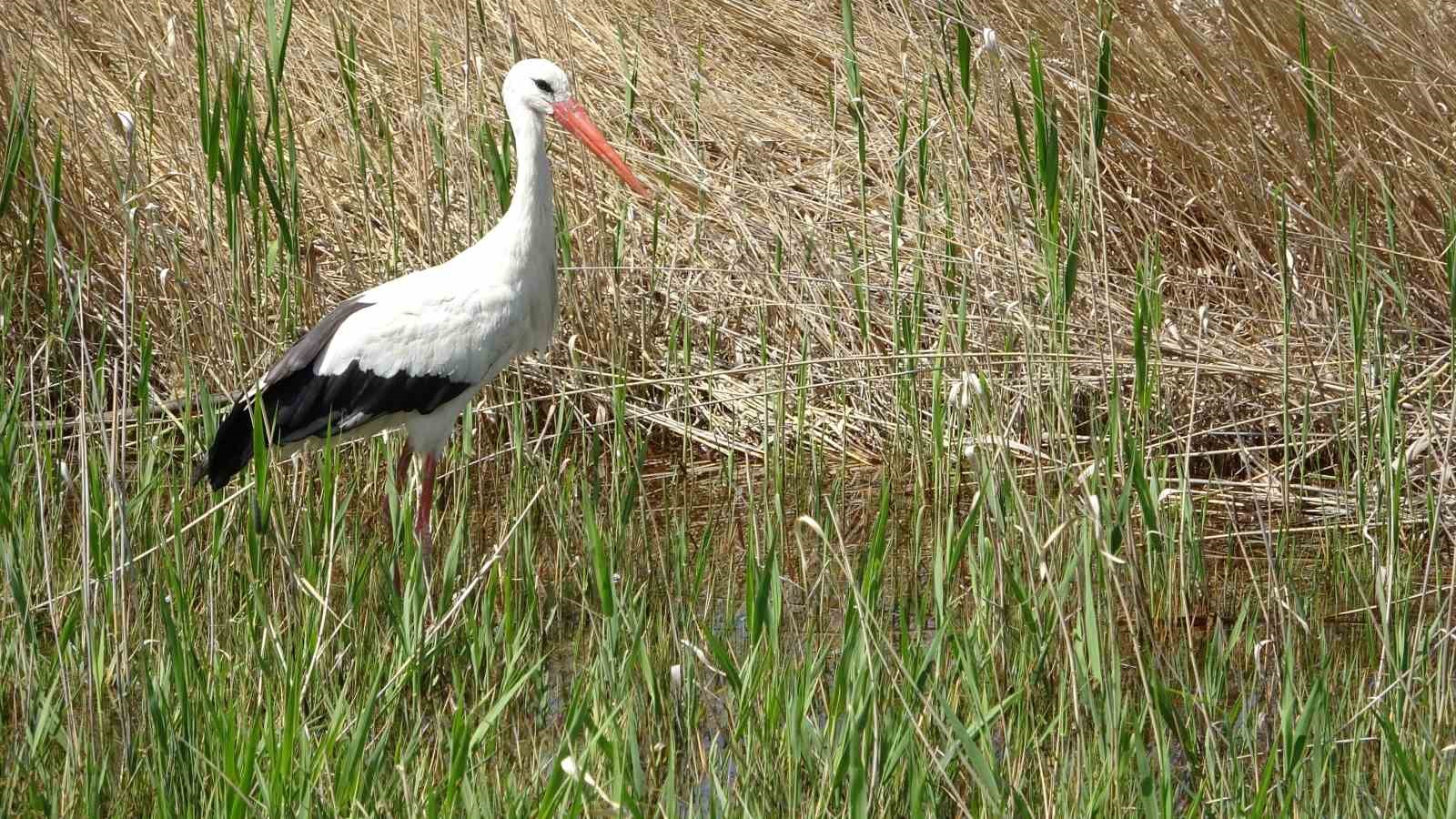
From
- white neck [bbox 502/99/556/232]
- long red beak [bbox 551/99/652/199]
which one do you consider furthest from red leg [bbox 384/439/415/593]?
long red beak [bbox 551/99/652/199]

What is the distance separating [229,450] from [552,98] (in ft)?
3.96

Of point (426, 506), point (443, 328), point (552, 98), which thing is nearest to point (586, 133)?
point (552, 98)

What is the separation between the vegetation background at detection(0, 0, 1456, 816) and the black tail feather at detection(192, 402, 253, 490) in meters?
0.09

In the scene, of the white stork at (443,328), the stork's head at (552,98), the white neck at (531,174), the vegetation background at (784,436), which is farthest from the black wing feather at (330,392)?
the stork's head at (552,98)

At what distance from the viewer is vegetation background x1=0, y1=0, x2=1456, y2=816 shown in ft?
8.37

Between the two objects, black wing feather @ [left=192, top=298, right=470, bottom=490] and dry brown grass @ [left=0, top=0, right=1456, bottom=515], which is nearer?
black wing feather @ [left=192, top=298, right=470, bottom=490]

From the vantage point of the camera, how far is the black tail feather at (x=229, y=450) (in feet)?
12.0

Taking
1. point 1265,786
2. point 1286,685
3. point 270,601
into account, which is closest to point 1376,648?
point 1286,685

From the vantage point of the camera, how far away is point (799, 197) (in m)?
4.95

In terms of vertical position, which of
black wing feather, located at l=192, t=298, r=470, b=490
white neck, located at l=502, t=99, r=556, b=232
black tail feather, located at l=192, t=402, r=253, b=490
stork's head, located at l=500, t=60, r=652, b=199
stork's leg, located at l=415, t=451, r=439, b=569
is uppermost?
stork's head, located at l=500, t=60, r=652, b=199

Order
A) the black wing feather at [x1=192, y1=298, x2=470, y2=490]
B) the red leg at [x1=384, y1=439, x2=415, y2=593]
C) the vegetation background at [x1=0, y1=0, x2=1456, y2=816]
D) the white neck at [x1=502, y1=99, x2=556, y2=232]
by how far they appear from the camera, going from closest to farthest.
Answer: the vegetation background at [x1=0, y1=0, x2=1456, y2=816] < the black wing feather at [x1=192, y1=298, x2=470, y2=490] < the white neck at [x1=502, y1=99, x2=556, y2=232] < the red leg at [x1=384, y1=439, x2=415, y2=593]

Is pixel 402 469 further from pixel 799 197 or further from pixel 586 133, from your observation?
pixel 799 197

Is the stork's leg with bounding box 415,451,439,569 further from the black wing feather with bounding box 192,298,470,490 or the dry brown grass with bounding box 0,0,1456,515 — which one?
the dry brown grass with bounding box 0,0,1456,515

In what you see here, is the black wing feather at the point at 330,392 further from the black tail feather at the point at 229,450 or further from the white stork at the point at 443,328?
the black tail feather at the point at 229,450
